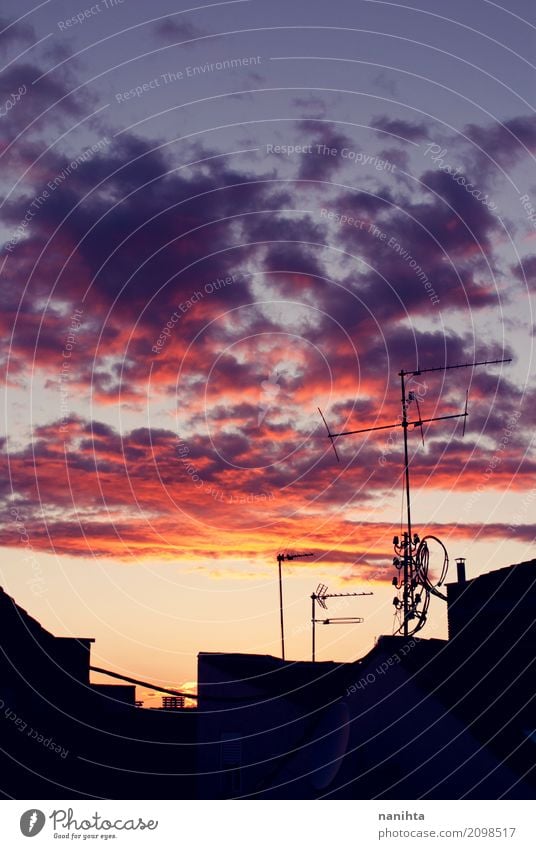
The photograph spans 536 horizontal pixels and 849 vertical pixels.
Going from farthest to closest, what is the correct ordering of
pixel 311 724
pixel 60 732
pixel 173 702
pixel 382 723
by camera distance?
pixel 173 702, pixel 60 732, pixel 311 724, pixel 382 723

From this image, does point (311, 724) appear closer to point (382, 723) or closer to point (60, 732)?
point (382, 723)

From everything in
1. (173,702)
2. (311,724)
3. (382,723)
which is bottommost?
(382,723)

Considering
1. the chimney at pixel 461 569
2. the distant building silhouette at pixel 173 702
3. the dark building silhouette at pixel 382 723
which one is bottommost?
the dark building silhouette at pixel 382 723

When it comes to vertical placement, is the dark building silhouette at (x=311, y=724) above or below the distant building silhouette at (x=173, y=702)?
below

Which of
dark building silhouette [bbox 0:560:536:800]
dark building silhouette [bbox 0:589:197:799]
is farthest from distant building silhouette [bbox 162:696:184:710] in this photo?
dark building silhouette [bbox 0:560:536:800]

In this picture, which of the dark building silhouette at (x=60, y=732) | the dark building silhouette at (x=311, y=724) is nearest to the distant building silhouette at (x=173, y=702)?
the dark building silhouette at (x=60, y=732)

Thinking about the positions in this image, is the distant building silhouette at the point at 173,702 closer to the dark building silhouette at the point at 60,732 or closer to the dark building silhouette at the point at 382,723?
the dark building silhouette at the point at 60,732

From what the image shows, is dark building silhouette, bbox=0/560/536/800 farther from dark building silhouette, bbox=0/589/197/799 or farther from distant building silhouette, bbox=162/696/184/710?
distant building silhouette, bbox=162/696/184/710

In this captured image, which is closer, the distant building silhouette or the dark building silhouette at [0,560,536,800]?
the dark building silhouette at [0,560,536,800]

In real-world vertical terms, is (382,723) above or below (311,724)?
below

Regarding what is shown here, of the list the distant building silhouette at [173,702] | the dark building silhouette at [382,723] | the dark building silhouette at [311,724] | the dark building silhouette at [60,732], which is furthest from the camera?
the distant building silhouette at [173,702]

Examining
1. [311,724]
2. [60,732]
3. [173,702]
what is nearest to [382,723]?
[311,724]

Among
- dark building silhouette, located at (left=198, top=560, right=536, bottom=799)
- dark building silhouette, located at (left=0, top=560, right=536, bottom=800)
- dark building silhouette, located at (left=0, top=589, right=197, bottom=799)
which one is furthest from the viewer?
dark building silhouette, located at (left=0, top=589, right=197, bottom=799)

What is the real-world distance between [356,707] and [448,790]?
3975 mm
